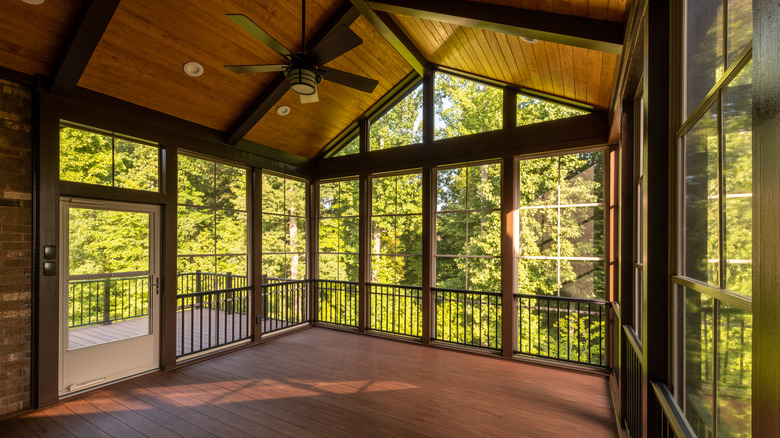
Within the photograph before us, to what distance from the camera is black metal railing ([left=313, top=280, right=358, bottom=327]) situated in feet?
20.2

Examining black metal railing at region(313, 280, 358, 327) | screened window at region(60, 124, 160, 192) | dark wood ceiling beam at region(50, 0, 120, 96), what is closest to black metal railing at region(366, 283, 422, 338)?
black metal railing at region(313, 280, 358, 327)

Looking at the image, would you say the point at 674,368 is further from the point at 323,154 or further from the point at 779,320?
the point at 323,154

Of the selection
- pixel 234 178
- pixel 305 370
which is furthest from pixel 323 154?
pixel 305 370

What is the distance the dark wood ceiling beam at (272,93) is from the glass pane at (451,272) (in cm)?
325

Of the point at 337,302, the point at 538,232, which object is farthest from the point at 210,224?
the point at 538,232

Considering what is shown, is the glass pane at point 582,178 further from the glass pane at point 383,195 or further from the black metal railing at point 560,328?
the glass pane at point 383,195

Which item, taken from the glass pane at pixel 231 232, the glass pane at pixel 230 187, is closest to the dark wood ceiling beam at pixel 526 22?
the glass pane at pixel 230 187

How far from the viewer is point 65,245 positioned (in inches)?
138

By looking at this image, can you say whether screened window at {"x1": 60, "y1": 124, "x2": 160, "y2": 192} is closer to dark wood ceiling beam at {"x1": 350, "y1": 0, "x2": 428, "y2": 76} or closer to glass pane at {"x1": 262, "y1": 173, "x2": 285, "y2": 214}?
glass pane at {"x1": 262, "y1": 173, "x2": 285, "y2": 214}

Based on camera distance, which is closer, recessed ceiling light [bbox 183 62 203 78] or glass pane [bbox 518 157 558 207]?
recessed ceiling light [bbox 183 62 203 78]

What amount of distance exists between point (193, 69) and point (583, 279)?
514 centimetres

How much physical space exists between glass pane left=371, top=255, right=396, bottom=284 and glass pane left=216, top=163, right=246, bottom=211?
7.43ft

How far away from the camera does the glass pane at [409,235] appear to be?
5582mm

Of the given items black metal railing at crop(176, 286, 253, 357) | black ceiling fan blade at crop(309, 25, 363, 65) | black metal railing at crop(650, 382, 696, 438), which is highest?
black ceiling fan blade at crop(309, 25, 363, 65)
